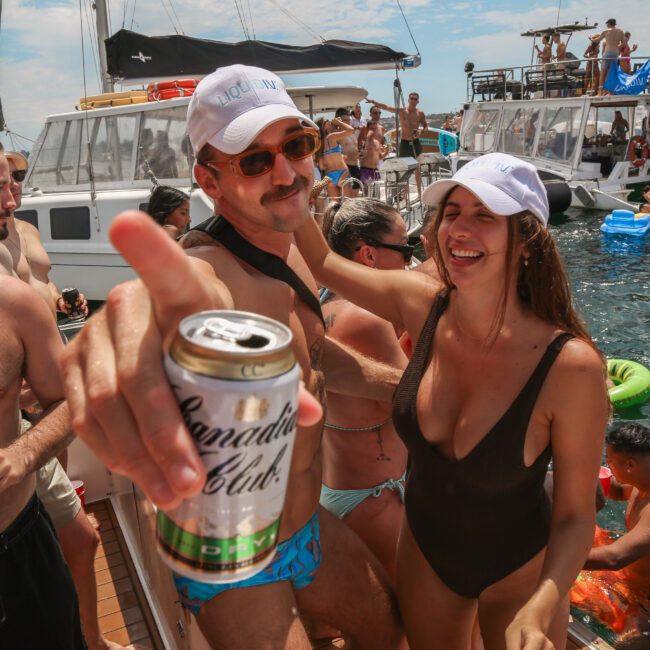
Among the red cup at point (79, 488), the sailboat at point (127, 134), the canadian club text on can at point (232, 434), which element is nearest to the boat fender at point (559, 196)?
the sailboat at point (127, 134)

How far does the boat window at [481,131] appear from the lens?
22.0 metres

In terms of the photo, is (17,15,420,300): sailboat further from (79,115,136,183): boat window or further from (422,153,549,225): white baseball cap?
(422,153,549,225): white baseball cap

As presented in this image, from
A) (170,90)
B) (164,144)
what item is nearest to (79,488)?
(164,144)

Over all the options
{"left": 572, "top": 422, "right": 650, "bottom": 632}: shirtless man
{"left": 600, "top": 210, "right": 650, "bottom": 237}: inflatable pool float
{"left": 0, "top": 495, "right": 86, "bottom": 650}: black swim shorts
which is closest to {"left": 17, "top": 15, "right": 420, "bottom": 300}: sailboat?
{"left": 572, "top": 422, "right": 650, "bottom": 632}: shirtless man

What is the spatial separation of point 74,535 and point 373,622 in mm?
1512

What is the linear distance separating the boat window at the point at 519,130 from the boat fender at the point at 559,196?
2.73m

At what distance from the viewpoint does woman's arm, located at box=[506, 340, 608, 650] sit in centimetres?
178

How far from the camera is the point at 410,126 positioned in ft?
55.7

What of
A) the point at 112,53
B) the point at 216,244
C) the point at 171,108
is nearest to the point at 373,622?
the point at 216,244

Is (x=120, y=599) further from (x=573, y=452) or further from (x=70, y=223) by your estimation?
(x=70, y=223)

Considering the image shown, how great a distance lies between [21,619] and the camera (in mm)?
2145

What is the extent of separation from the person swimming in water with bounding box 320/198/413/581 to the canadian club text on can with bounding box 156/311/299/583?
152 centimetres

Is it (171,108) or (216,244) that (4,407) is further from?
(171,108)

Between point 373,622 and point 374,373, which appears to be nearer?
point 373,622
